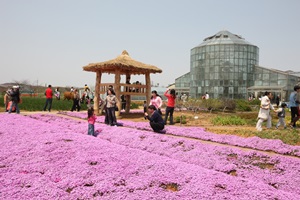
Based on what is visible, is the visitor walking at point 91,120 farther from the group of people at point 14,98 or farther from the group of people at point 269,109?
the group of people at point 14,98

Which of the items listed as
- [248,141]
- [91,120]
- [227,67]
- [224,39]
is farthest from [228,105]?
[224,39]

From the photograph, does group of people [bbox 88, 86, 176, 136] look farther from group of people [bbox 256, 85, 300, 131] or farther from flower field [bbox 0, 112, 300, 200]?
group of people [bbox 256, 85, 300, 131]

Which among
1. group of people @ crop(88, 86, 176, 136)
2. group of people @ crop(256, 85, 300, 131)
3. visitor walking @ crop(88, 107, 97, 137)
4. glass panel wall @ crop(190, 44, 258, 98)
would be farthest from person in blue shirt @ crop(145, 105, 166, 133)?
glass panel wall @ crop(190, 44, 258, 98)

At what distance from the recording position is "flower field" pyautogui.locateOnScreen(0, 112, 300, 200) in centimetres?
569

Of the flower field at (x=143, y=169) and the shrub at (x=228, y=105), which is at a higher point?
the shrub at (x=228, y=105)

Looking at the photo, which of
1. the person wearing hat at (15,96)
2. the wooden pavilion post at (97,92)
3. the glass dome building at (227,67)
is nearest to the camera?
the person wearing hat at (15,96)

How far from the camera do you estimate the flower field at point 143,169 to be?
18.7 ft

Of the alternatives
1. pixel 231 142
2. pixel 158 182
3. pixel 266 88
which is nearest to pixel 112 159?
pixel 158 182

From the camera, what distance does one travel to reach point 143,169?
7.22 m

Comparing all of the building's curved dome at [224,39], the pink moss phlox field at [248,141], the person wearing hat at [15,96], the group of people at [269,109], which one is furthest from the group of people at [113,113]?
the building's curved dome at [224,39]

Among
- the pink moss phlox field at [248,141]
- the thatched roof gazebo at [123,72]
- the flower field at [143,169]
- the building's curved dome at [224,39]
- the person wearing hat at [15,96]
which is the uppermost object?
the building's curved dome at [224,39]

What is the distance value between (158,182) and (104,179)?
1.30 m

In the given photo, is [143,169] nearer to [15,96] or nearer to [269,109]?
[269,109]

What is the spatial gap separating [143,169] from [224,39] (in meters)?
48.0
